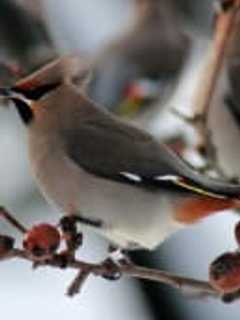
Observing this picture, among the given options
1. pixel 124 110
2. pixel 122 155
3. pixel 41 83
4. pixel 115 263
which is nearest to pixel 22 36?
pixel 124 110

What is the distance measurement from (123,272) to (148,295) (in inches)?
81.1

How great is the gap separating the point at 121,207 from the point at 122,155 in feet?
0.30

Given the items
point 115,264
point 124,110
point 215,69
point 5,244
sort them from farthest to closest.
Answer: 1. point 124,110
2. point 215,69
3. point 115,264
4. point 5,244

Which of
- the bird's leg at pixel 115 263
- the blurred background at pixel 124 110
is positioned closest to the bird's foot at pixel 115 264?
the bird's leg at pixel 115 263

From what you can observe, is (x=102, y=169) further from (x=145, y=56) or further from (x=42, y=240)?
(x=145, y=56)

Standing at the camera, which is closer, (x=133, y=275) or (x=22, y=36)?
(x=133, y=275)

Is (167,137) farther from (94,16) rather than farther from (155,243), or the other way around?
(94,16)

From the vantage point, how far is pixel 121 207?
2.15m

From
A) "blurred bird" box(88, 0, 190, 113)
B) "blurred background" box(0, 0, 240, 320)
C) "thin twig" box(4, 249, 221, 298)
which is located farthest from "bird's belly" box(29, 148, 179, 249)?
"blurred bird" box(88, 0, 190, 113)

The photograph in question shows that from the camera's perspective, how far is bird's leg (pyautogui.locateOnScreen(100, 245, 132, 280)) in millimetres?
1852

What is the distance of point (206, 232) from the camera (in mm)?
4254

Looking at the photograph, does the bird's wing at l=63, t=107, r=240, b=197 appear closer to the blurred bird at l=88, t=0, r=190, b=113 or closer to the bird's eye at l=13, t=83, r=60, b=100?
the bird's eye at l=13, t=83, r=60, b=100

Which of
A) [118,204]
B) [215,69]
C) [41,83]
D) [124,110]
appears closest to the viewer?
[41,83]

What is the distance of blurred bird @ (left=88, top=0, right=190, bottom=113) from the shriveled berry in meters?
2.56
